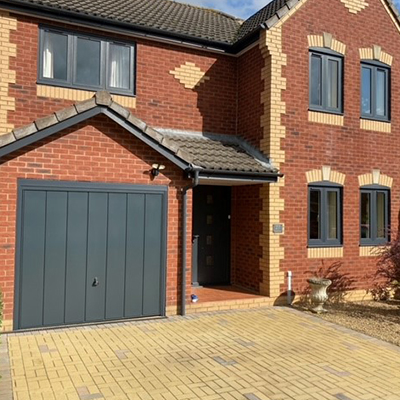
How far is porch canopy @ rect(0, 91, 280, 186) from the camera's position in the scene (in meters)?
6.75

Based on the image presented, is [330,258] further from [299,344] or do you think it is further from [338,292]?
[299,344]

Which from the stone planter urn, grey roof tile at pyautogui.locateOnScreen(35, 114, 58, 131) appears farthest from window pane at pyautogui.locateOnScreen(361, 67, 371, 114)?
grey roof tile at pyautogui.locateOnScreen(35, 114, 58, 131)

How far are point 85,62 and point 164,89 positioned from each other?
1812 mm

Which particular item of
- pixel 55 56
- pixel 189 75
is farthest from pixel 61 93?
pixel 189 75

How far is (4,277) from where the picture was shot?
673cm

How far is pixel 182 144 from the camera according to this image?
898 centimetres

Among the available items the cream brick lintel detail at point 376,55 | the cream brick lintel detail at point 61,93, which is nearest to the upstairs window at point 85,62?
the cream brick lintel detail at point 61,93

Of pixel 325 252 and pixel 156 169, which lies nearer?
pixel 156 169

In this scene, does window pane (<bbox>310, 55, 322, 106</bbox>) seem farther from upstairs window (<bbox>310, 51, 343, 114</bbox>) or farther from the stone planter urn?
the stone planter urn

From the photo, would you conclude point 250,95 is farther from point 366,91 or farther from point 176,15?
point 176,15

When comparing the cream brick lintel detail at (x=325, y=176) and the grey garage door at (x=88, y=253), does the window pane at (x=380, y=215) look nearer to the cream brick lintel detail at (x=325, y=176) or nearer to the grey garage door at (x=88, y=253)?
the cream brick lintel detail at (x=325, y=176)

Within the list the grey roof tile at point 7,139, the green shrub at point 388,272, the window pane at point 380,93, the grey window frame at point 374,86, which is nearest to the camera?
the grey roof tile at point 7,139

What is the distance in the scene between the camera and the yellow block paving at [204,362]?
4.69 m

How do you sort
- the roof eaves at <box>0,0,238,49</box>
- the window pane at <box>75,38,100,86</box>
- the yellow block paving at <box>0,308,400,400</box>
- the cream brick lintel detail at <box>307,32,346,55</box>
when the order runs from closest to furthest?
the yellow block paving at <box>0,308,400,400</box>, the roof eaves at <box>0,0,238,49</box>, the window pane at <box>75,38,100,86</box>, the cream brick lintel detail at <box>307,32,346,55</box>
